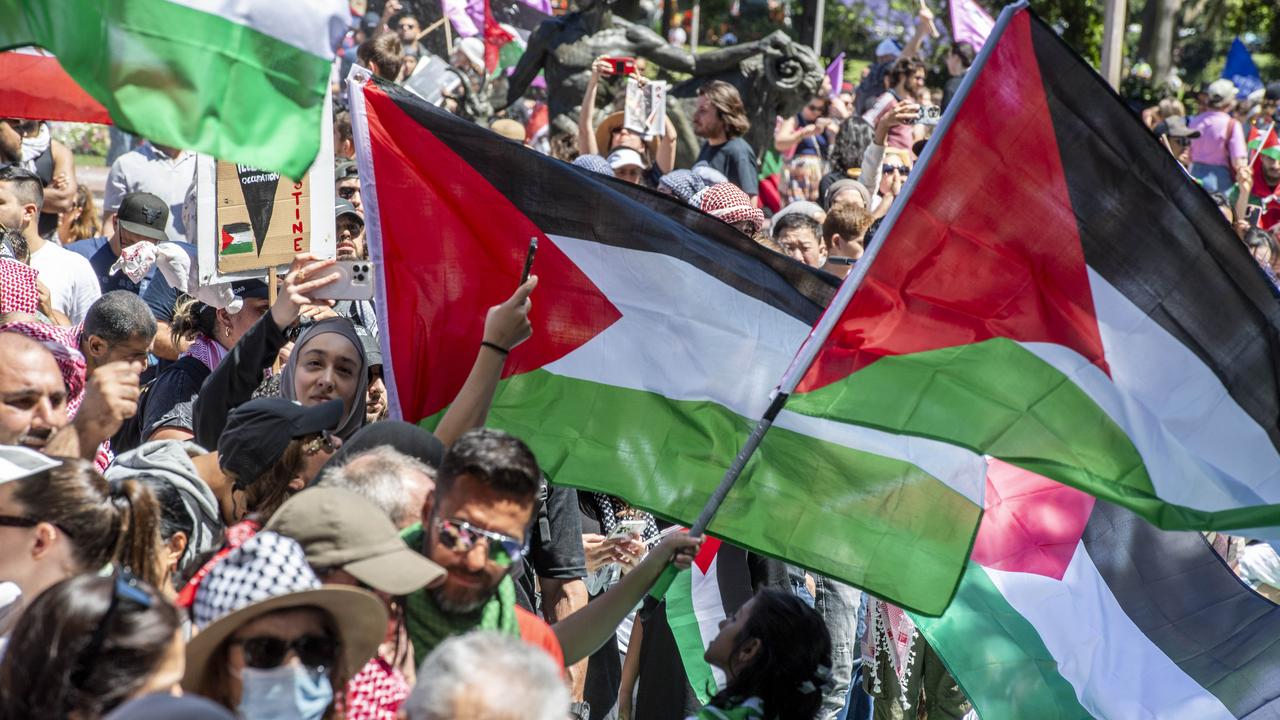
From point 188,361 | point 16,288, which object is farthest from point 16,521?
point 16,288

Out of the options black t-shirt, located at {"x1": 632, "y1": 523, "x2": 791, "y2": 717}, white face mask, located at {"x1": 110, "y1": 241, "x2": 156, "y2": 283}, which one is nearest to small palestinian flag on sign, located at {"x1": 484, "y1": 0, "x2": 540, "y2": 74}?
white face mask, located at {"x1": 110, "y1": 241, "x2": 156, "y2": 283}

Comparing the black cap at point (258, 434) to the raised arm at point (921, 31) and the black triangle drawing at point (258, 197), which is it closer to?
the black triangle drawing at point (258, 197)

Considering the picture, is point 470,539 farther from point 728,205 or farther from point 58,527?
point 728,205

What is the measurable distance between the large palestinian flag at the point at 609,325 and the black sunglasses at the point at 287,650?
5.69 ft

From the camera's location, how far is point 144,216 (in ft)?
24.9

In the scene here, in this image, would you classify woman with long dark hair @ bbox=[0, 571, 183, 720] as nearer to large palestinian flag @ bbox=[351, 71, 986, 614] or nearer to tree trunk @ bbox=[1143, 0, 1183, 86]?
large palestinian flag @ bbox=[351, 71, 986, 614]

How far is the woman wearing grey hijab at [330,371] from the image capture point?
504 centimetres

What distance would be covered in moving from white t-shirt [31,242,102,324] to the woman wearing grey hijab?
89.0 inches

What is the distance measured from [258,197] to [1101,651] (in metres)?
3.21

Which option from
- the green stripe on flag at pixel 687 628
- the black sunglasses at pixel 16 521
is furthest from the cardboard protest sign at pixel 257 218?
the black sunglasses at pixel 16 521

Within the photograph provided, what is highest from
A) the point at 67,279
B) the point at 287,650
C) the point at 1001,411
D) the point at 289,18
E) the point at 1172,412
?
the point at 289,18

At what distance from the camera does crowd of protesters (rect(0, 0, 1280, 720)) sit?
2.66 metres

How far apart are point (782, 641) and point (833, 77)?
16.3 metres

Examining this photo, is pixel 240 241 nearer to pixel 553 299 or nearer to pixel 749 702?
pixel 553 299
